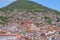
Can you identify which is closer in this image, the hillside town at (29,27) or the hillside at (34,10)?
the hillside town at (29,27)

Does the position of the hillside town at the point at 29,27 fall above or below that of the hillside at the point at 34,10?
below

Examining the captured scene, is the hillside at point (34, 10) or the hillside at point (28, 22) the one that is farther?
the hillside at point (34, 10)

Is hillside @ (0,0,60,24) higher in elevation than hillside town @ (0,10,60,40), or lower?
higher

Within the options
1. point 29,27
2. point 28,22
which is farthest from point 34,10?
point 29,27

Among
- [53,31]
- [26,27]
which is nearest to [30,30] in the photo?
[26,27]

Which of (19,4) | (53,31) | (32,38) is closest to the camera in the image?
(32,38)

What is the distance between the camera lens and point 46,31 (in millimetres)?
4871

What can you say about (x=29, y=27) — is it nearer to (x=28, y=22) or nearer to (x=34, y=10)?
(x=28, y=22)

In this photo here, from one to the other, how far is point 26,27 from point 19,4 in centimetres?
60

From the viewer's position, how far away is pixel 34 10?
5.31 meters

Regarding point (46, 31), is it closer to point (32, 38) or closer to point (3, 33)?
point (32, 38)

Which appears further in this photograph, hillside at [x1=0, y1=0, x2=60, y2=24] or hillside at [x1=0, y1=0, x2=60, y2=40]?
hillside at [x1=0, y1=0, x2=60, y2=24]

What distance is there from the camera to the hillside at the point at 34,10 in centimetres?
514

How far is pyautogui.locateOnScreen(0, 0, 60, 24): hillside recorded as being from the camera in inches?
203
